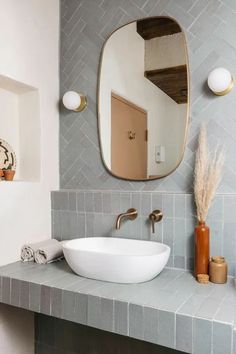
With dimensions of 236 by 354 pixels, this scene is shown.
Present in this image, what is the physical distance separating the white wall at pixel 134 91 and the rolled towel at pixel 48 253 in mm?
544

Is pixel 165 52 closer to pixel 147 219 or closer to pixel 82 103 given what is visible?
pixel 82 103

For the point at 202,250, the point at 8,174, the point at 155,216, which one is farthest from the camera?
the point at 8,174

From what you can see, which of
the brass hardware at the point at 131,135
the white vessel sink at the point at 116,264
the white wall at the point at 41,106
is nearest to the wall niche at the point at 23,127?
the white wall at the point at 41,106

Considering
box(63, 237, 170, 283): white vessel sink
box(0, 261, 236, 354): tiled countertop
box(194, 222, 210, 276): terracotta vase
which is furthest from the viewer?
box(194, 222, 210, 276): terracotta vase

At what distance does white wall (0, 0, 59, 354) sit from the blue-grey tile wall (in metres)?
0.14

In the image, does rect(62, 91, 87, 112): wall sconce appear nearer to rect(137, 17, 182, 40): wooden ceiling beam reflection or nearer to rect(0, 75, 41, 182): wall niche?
rect(0, 75, 41, 182): wall niche

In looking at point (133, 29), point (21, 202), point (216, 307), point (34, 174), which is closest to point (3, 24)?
point (133, 29)

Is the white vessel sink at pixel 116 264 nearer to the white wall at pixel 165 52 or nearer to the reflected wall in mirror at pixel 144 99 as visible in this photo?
the reflected wall in mirror at pixel 144 99

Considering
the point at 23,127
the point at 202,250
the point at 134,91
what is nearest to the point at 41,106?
the point at 23,127

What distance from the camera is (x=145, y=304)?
42.6 inches

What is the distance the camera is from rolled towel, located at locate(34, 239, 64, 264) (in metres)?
1.60

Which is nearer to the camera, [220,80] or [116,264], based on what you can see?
[116,264]

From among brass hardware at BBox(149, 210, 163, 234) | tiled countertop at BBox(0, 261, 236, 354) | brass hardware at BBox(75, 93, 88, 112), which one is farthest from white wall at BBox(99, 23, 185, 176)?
tiled countertop at BBox(0, 261, 236, 354)

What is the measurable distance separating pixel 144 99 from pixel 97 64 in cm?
40
